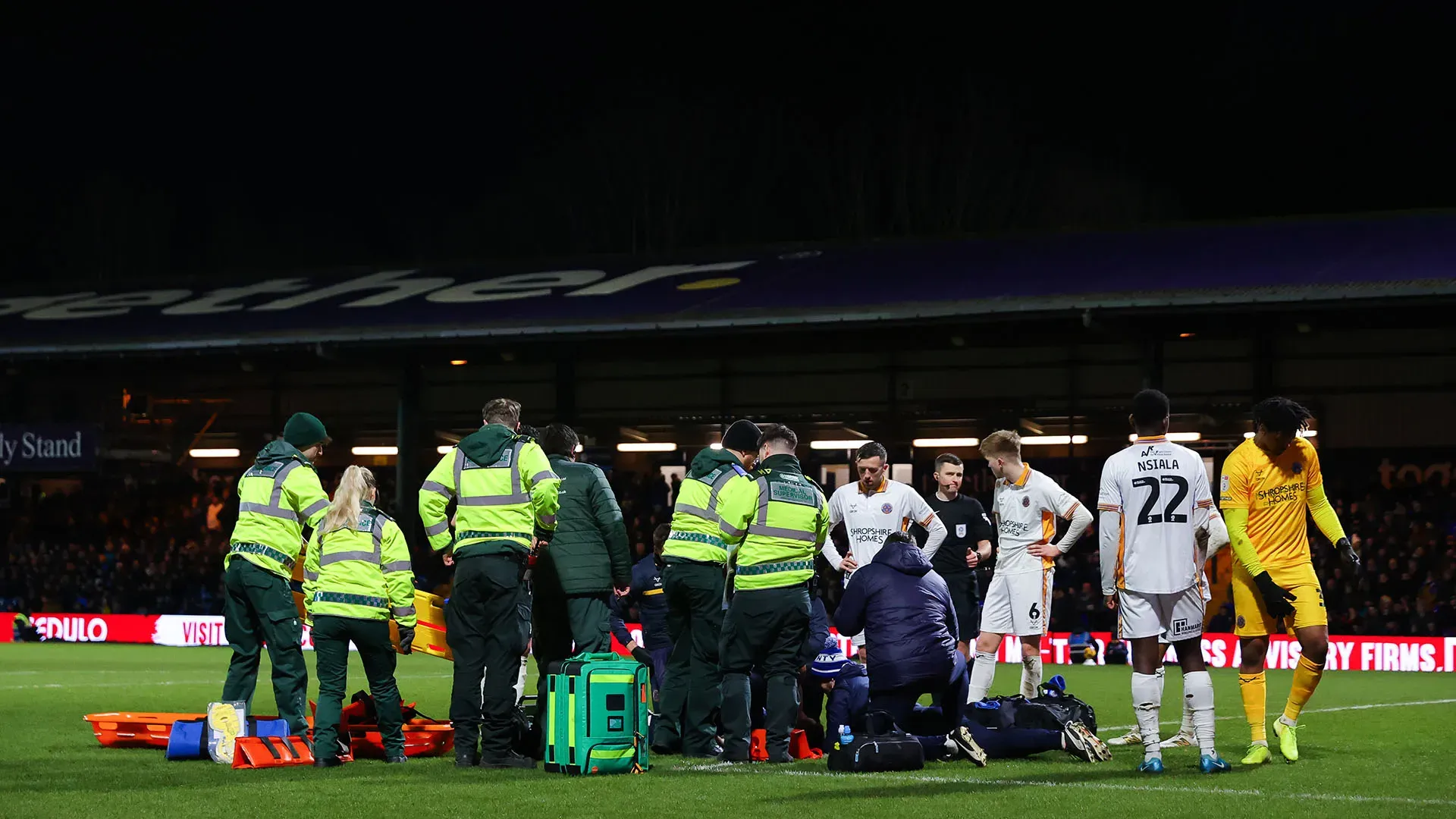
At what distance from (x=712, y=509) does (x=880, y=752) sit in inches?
76.1

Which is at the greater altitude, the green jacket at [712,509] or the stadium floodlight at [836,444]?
the stadium floodlight at [836,444]

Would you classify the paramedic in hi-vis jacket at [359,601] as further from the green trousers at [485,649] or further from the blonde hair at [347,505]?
the green trousers at [485,649]

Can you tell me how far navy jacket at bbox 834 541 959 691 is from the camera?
31.9 ft

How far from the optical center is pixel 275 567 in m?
10.7

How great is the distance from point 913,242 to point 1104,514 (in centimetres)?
2077

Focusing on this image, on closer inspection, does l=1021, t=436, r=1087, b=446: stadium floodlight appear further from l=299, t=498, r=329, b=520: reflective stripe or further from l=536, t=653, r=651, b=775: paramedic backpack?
l=536, t=653, r=651, b=775: paramedic backpack

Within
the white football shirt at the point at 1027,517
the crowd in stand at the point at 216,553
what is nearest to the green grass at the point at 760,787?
the white football shirt at the point at 1027,517

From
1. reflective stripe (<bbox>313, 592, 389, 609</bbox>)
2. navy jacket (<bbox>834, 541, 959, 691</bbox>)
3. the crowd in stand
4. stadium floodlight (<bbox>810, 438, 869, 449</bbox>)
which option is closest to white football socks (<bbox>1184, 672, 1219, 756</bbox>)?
navy jacket (<bbox>834, 541, 959, 691</bbox>)

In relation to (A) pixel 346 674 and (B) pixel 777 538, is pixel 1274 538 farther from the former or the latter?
(A) pixel 346 674

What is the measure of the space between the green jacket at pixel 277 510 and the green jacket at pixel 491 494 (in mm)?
908

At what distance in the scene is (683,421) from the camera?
31188mm

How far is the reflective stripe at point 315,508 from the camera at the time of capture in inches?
421

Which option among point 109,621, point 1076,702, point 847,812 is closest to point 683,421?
point 109,621

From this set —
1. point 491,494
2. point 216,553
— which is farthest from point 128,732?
point 216,553
